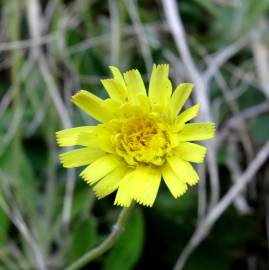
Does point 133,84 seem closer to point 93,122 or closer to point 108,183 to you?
point 108,183

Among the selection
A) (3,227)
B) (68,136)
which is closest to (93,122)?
(3,227)

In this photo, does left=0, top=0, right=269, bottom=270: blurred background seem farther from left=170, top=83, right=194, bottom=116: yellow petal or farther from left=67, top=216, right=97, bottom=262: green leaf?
left=170, top=83, right=194, bottom=116: yellow petal

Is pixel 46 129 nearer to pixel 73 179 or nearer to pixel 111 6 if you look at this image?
pixel 73 179

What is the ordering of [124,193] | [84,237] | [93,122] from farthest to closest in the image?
[93,122]
[84,237]
[124,193]

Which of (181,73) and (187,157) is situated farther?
(181,73)

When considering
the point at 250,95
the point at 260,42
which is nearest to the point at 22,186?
the point at 250,95

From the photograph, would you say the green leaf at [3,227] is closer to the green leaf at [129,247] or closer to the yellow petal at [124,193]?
the green leaf at [129,247]
